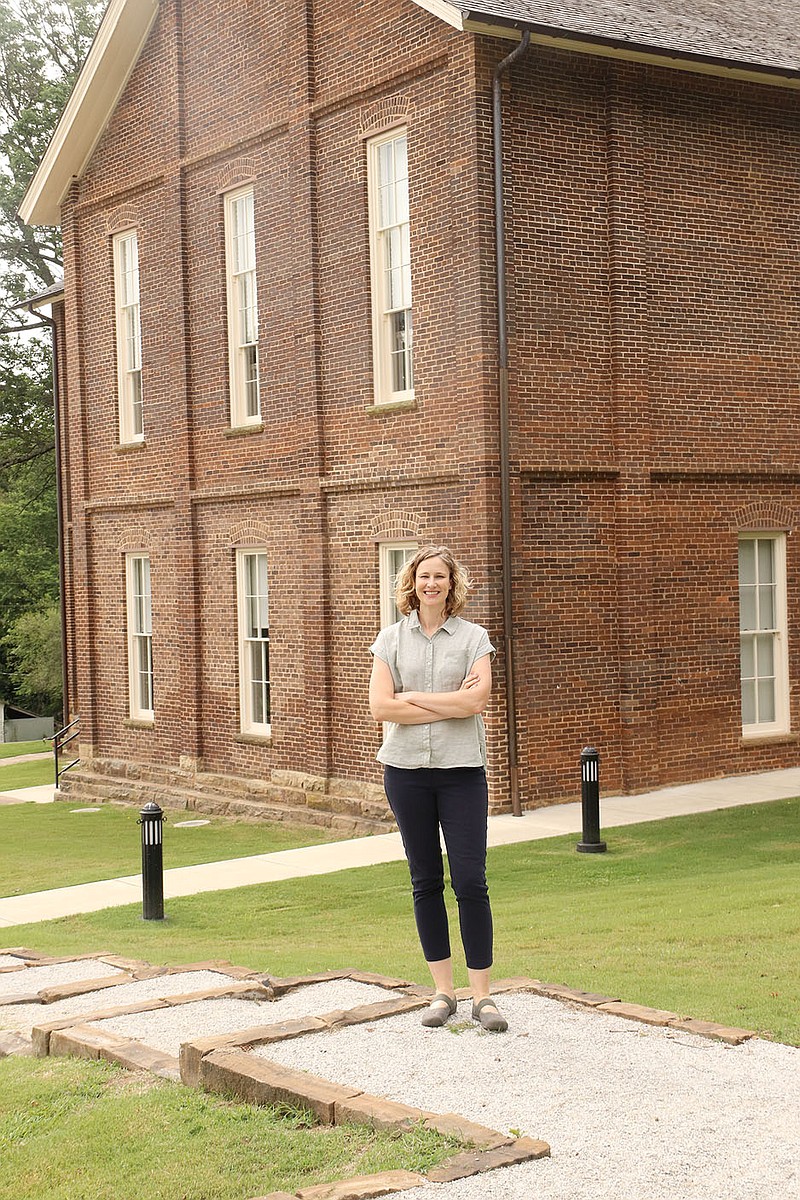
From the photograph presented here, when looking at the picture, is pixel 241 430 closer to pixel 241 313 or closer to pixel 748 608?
pixel 241 313

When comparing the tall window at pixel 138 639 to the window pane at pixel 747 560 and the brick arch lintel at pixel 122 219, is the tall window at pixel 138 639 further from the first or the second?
the window pane at pixel 747 560

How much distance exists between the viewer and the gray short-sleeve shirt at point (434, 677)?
20.8ft

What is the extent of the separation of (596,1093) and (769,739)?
40.9 ft

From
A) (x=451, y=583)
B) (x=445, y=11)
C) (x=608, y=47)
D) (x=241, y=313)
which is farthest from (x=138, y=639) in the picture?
(x=451, y=583)

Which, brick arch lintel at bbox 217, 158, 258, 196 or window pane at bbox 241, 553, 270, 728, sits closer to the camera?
brick arch lintel at bbox 217, 158, 258, 196

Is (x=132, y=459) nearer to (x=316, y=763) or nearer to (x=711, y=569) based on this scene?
(x=316, y=763)

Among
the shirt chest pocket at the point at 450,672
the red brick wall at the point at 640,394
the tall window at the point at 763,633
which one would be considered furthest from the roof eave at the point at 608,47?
the shirt chest pocket at the point at 450,672

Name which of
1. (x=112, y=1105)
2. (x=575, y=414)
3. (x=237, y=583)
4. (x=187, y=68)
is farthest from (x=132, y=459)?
(x=112, y=1105)

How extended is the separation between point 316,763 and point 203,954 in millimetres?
8401

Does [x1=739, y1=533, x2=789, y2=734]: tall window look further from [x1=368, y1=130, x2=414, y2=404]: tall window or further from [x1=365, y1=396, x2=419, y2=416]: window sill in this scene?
[x1=368, y1=130, x2=414, y2=404]: tall window

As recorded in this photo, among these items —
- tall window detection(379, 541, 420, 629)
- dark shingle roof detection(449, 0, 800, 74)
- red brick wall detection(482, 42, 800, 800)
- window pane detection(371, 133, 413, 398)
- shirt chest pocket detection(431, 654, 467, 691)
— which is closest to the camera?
shirt chest pocket detection(431, 654, 467, 691)

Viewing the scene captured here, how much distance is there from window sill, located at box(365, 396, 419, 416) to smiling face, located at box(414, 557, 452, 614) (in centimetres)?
988

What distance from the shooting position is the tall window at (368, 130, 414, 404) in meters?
16.6

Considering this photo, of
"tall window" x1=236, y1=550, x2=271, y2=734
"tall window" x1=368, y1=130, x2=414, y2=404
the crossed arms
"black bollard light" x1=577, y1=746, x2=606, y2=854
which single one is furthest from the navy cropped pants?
"tall window" x1=236, y1=550, x2=271, y2=734
